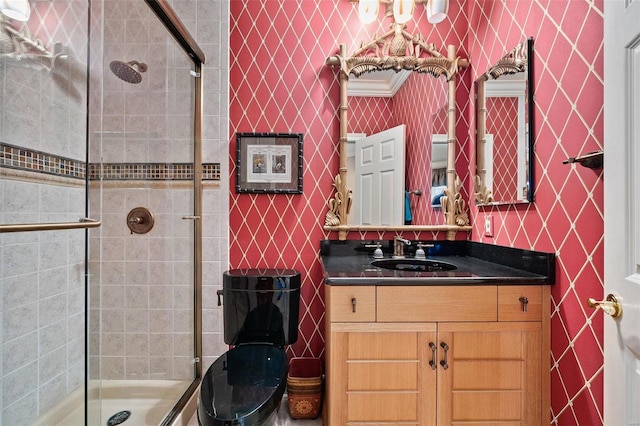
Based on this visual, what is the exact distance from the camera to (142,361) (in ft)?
6.07

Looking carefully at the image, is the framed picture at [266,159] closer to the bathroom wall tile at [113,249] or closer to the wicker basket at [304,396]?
the bathroom wall tile at [113,249]

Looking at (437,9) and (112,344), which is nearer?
(112,344)

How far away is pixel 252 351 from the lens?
1660mm

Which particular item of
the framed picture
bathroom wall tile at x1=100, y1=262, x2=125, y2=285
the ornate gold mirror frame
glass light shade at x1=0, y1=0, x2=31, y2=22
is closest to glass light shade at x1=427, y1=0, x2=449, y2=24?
the ornate gold mirror frame

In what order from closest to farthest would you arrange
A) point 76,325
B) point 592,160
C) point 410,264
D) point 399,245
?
point 592,160 < point 76,325 < point 410,264 < point 399,245

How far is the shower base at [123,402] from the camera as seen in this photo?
1392 mm

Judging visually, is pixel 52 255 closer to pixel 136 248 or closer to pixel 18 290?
pixel 18 290

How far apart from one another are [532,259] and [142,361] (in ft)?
6.37

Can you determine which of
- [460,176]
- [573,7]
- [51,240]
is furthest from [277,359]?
[573,7]

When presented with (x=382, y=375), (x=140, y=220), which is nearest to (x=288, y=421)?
(x=382, y=375)

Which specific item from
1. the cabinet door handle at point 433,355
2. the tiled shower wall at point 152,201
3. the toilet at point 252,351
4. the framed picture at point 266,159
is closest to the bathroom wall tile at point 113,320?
the tiled shower wall at point 152,201

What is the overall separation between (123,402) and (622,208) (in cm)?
213

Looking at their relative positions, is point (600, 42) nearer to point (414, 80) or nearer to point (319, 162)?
point (414, 80)

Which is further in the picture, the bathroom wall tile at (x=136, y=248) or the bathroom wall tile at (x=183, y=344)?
the bathroom wall tile at (x=183, y=344)
